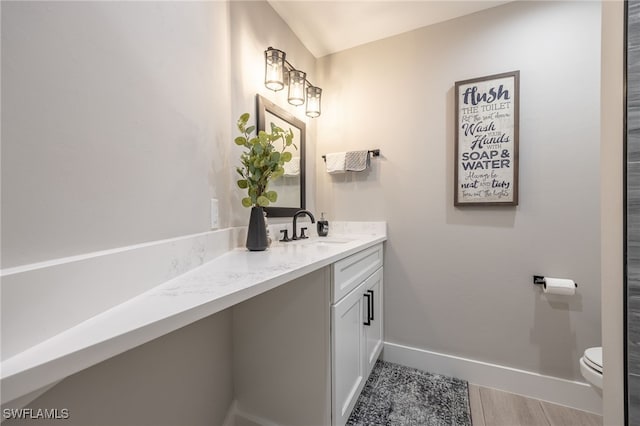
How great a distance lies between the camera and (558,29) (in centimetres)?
157

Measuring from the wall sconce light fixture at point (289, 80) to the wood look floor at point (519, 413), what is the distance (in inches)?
83.9

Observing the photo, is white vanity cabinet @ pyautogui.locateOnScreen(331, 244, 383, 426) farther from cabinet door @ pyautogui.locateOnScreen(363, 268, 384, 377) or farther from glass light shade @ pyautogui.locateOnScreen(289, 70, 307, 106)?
glass light shade @ pyautogui.locateOnScreen(289, 70, 307, 106)

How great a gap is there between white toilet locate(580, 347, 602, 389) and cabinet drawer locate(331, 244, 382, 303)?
1.09 m

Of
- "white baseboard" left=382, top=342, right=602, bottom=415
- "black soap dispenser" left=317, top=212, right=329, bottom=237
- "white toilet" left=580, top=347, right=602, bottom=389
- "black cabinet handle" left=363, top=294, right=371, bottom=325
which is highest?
"black soap dispenser" left=317, top=212, right=329, bottom=237

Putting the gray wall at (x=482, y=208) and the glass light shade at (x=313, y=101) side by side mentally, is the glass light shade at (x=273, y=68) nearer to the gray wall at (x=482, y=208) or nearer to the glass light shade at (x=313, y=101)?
the glass light shade at (x=313, y=101)

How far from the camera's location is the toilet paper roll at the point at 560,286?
147 centimetres

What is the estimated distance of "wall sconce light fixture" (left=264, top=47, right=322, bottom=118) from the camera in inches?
60.7

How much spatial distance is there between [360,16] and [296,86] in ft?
2.11

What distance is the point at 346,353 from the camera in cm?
127

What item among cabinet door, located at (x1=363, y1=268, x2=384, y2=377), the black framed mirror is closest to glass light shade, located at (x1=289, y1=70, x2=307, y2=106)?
the black framed mirror

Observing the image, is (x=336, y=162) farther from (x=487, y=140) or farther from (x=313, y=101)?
(x=487, y=140)

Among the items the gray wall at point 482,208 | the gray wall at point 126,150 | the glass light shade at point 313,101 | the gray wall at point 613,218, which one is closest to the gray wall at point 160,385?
the gray wall at point 126,150

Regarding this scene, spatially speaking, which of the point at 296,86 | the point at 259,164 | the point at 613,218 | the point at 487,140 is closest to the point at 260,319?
the point at 259,164

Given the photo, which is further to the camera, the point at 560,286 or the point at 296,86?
the point at 296,86
